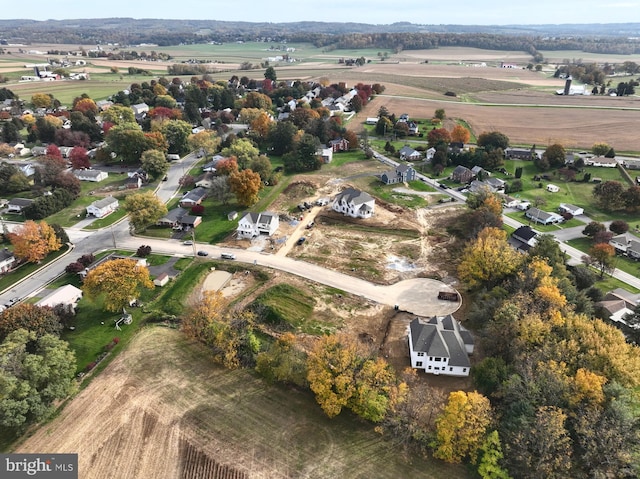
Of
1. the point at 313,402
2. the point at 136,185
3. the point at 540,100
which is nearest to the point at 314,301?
the point at 313,402

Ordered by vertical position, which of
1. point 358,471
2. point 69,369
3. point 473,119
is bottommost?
point 358,471

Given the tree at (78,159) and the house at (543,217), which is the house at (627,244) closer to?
the house at (543,217)

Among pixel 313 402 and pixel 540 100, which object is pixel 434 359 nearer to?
pixel 313 402

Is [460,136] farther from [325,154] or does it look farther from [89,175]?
[89,175]

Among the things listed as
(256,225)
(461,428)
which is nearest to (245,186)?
(256,225)

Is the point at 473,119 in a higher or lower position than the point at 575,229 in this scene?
higher

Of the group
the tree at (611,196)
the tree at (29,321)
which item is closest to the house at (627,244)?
the tree at (611,196)

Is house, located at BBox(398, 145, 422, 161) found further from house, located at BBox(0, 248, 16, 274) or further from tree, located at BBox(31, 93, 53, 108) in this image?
tree, located at BBox(31, 93, 53, 108)
